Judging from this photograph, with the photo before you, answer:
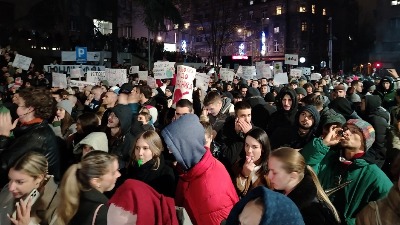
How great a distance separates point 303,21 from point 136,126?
6820 centimetres

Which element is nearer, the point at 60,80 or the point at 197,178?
the point at 197,178

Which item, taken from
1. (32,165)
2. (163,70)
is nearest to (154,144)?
(32,165)

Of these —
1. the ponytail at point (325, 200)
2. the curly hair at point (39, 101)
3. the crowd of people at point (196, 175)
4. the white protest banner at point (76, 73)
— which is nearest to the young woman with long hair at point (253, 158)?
the crowd of people at point (196, 175)

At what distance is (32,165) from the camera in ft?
11.7

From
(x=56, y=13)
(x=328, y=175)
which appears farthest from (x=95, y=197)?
(x=56, y=13)

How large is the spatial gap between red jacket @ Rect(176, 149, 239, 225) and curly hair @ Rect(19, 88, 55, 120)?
1.90 metres

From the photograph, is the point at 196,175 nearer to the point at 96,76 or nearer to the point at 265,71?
the point at 96,76

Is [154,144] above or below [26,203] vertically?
above

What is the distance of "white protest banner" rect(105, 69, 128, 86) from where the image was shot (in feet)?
44.3

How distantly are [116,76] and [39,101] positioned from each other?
9260 mm

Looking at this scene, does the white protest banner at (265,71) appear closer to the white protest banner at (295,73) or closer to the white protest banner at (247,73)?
the white protest banner at (247,73)

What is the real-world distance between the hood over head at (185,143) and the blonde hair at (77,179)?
470 mm

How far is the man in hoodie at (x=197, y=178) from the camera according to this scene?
329 centimetres

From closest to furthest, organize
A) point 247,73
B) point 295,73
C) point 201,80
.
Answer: point 201,80 < point 247,73 < point 295,73
